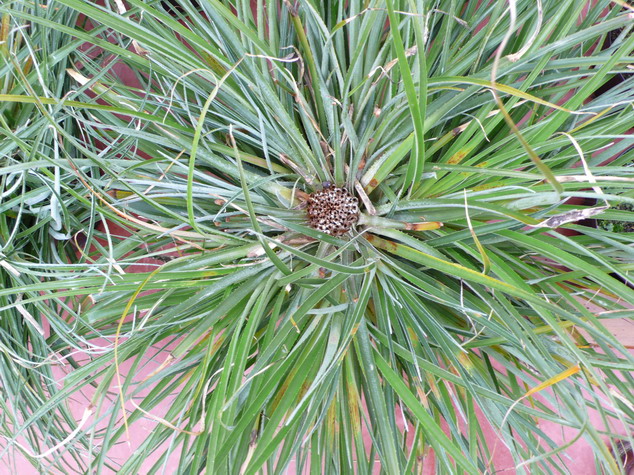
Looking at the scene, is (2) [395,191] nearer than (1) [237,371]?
No

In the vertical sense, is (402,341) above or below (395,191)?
below

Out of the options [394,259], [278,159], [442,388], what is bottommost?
[442,388]

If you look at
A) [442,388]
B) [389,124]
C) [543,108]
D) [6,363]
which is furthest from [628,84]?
[6,363]

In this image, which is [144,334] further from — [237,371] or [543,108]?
[543,108]
